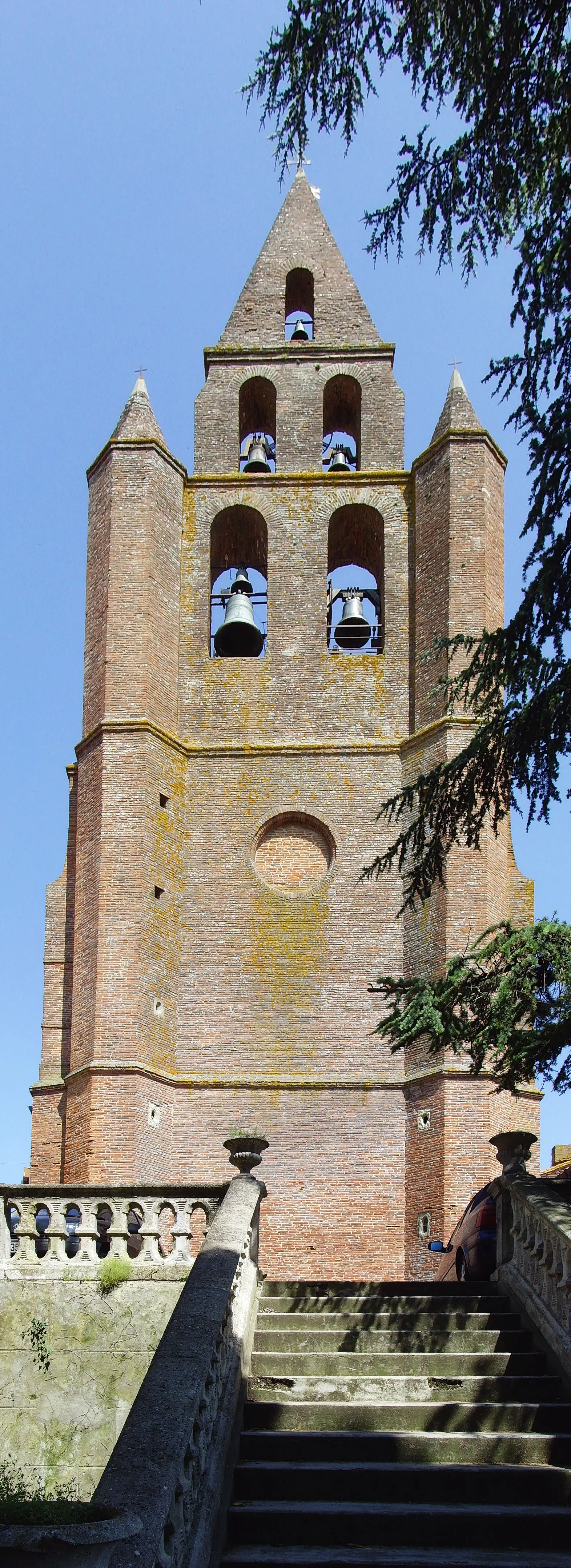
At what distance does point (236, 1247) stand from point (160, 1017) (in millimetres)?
11325

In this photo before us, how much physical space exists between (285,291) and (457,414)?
5.36m

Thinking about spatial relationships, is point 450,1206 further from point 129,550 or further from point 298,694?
point 129,550

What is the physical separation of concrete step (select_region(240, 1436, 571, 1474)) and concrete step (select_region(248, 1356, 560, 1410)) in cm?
59

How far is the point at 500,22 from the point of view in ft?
27.1

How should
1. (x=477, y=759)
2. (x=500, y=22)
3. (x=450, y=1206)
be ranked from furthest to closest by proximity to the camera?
(x=450, y=1206) → (x=477, y=759) → (x=500, y=22)

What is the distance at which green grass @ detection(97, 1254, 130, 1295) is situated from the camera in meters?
12.3

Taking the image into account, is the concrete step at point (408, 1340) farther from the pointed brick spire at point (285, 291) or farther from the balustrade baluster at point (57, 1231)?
the pointed brick spire at point (285, 291)

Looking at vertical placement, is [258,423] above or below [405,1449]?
above

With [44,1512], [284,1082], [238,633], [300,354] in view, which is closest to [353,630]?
[238,633]

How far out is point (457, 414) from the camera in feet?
75.0

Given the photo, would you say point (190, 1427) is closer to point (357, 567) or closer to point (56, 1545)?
point (56, 1545)

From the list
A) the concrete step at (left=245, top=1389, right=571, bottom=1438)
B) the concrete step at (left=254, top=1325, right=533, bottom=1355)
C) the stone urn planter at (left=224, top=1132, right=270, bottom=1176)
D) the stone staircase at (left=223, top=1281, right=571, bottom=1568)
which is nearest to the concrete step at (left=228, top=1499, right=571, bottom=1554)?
the stone staircase at (left=223, top=1281, right=571, bottom=1568)

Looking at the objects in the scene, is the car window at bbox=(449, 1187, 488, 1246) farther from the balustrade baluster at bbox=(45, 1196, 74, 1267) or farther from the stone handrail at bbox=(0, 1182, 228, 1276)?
the balustrade baluster at bbox=(45, 1196, 74, 1267)

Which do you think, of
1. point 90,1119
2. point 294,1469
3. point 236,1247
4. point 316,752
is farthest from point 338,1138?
point 294,1469
